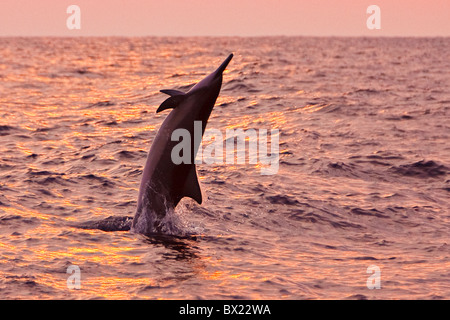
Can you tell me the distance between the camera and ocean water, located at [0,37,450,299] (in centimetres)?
977

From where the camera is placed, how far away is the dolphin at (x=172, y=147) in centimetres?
1113

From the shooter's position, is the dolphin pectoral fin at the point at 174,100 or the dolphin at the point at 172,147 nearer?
the dolphin pectoral fin at the point at 174,100

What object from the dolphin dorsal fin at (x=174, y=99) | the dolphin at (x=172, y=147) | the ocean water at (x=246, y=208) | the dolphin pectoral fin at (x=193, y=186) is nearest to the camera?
the ocean water at (x=246, y=208)

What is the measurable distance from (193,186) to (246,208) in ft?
11.1

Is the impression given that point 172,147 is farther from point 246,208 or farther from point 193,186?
point 246,208

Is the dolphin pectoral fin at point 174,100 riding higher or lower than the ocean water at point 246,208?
higher

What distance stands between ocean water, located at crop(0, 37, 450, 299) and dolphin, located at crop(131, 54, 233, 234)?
0.84m

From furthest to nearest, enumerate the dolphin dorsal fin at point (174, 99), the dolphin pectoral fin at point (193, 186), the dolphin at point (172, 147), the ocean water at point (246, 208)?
the dolphin pectoral fin at point (193, 186)
the dolphin at point (172, 147)
the dolphin dorsal fin at point (174, 99)
the ocean water at point (246, 208)


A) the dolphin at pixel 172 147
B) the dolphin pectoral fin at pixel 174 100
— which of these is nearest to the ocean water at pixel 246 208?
the dolphin at pixel 172 147

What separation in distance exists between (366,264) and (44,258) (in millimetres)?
5445

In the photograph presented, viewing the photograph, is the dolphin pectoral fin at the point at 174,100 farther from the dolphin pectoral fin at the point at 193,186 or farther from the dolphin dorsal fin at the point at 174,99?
the dolphin pectoral fin at the point at 193,186

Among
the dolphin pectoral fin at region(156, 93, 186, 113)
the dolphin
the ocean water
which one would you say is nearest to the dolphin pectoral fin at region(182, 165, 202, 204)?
the dolphin

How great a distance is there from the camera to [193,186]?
11320mm

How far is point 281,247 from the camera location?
38.7 ft
